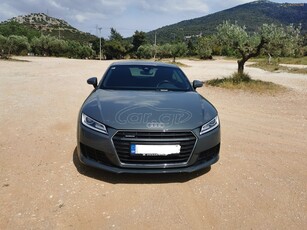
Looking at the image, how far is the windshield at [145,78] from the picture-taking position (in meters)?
4.64

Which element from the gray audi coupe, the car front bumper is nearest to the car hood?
the gray audi coupe

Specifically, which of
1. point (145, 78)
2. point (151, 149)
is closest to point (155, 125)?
point (151, 149)

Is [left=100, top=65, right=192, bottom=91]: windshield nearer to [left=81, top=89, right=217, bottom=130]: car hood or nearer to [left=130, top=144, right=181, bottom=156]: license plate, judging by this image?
[left=81, top=89, right=217, bottom=130]: car hood

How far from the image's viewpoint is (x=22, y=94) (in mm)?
10102

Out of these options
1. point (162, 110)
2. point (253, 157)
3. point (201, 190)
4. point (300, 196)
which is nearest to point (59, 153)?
point (162, 110)

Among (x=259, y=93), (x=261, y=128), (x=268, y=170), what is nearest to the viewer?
(x=268, y=170)

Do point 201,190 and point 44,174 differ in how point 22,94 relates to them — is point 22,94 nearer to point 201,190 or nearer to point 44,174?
A: point 44,174

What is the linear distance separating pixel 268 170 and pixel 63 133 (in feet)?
11.7

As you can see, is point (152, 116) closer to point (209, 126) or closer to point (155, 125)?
point (155, 125)

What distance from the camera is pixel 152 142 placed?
3.22m

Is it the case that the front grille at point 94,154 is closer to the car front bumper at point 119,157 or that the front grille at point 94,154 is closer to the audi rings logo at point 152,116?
the car front bumper at point 119,157

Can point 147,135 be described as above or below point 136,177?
above

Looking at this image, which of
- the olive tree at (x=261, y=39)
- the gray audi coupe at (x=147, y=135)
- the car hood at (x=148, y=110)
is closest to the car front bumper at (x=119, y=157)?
the gray audi coupe at (x=147, y=135)

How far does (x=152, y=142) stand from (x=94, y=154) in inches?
28.4
